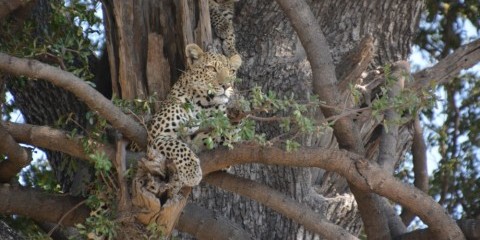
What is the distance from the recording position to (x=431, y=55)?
13.1 meters

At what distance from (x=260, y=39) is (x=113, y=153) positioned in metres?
2.77

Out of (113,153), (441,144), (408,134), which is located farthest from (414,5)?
(113,153)

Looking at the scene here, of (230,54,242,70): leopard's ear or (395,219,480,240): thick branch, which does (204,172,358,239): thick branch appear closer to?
(395,219,480,240): thick branch

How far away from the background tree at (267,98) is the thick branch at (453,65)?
0.01 meters

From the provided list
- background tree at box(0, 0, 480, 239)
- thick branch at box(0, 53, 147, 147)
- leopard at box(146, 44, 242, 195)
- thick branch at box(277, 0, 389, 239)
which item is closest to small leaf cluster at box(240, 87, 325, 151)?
background tree at box(0, 0, 480, 239)

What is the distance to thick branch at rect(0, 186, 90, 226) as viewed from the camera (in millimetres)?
8188

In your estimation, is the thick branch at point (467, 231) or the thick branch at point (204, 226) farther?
the thick branch at point (204, 226)

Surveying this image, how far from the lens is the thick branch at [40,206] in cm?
819

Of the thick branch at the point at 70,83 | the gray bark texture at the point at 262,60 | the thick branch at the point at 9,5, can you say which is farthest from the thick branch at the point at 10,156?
the thick branch at the point at 9,5

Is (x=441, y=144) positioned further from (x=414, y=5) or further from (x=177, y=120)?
(x=177, y=120)

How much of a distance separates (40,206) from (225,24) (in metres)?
2.66

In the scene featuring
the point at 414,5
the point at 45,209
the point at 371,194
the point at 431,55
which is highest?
the point at 431,55

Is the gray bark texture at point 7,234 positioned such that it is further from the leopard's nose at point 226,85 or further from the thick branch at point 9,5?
the leopard's nose at point 226,85

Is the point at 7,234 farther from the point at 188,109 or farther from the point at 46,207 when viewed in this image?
the point at 188,109
